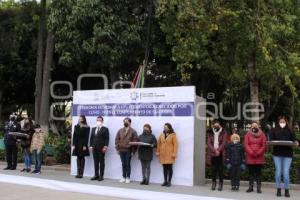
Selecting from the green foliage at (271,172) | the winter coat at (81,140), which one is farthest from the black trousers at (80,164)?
the green foliage at (271,172)

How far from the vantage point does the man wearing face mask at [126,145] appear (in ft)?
52.0

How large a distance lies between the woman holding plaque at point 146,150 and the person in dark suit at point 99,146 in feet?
4.17

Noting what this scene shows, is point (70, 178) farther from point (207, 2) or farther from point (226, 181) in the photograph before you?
point (207, 2)

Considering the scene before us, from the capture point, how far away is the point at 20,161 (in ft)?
70.1

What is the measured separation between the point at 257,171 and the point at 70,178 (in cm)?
586

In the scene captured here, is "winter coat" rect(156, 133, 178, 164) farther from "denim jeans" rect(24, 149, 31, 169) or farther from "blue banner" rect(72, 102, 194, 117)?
"denim jeans" rect(24, 149, 31, 169)

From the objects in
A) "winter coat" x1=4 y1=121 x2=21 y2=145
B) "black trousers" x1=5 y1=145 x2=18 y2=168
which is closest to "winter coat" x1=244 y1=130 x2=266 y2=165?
"winter coat" x1=4 y1=121 x2=21 y2=145

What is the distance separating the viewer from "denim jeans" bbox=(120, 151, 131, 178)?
15961 mm

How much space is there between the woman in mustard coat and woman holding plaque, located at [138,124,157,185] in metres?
0.23

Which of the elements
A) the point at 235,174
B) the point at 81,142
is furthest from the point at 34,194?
the point at 235,174

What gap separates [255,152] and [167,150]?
2499 millimetres

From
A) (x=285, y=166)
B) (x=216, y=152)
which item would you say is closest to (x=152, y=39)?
(x=216, y=152)

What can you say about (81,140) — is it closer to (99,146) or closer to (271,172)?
(99,146)

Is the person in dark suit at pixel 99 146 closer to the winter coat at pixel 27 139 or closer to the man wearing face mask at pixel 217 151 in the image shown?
the winter coat at pixel 27 139
